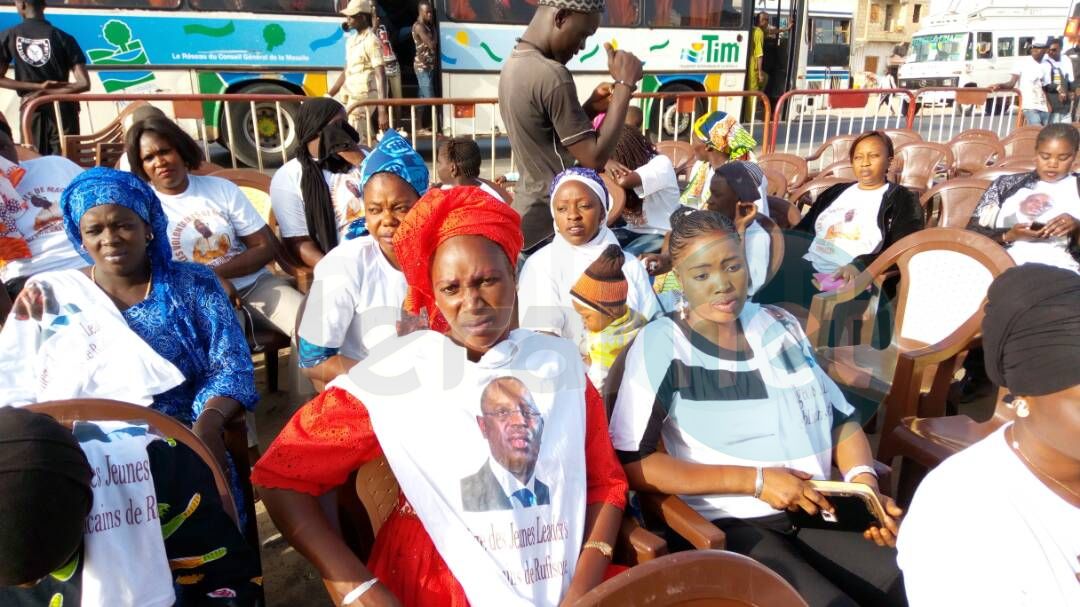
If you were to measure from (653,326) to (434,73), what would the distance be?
326 inches

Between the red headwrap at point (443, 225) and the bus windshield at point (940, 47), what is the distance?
27.4 meters

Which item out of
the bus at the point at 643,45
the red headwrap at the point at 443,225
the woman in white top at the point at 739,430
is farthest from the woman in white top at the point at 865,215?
the bus at the point at 643,45

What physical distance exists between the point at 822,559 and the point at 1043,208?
311cm

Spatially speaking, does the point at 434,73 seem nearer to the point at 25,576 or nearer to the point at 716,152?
the point at 716,152

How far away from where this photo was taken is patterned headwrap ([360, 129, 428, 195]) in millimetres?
2396

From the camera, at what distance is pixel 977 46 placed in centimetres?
2300

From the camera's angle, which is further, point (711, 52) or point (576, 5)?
point (711, 52)

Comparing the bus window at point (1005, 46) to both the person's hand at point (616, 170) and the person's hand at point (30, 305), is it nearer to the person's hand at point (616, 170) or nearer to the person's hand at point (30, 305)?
the person's hand at point (616, 170)

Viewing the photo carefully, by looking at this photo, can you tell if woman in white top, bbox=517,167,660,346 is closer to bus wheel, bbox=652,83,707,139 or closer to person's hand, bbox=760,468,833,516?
person's hand, bbox=760,468,833,516

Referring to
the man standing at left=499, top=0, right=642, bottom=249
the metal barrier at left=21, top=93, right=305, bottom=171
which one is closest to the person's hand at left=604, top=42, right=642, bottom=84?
the man standing at left=499, top=0, right=642, bottom=249

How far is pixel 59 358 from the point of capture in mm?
1973

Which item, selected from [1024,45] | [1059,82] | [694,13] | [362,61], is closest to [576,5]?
[362,61]

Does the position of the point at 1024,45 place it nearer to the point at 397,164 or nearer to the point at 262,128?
the point at 262,128

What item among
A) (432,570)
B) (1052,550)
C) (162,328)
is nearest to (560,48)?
(162,328)
